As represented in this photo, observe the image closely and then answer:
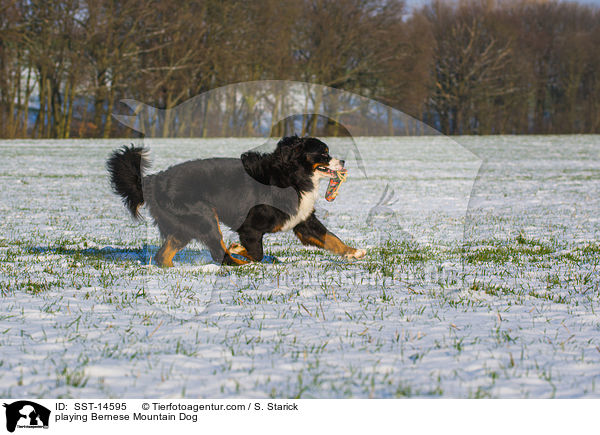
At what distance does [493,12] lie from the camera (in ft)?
159

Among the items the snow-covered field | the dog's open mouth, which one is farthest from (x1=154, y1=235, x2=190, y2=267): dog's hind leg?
the dog's open mouth

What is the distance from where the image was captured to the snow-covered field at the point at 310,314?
2.69m

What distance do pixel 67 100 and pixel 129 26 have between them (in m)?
7.01

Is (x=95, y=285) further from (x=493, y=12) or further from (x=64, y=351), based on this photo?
(x=493, y=12)

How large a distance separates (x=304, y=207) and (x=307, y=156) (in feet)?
1.69

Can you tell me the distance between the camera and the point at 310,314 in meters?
3.86

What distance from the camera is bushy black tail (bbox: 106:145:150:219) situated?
551 cm

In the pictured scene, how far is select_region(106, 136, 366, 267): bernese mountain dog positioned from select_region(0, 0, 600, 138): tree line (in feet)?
61.5

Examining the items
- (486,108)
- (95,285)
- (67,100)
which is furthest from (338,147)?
(486,108)
